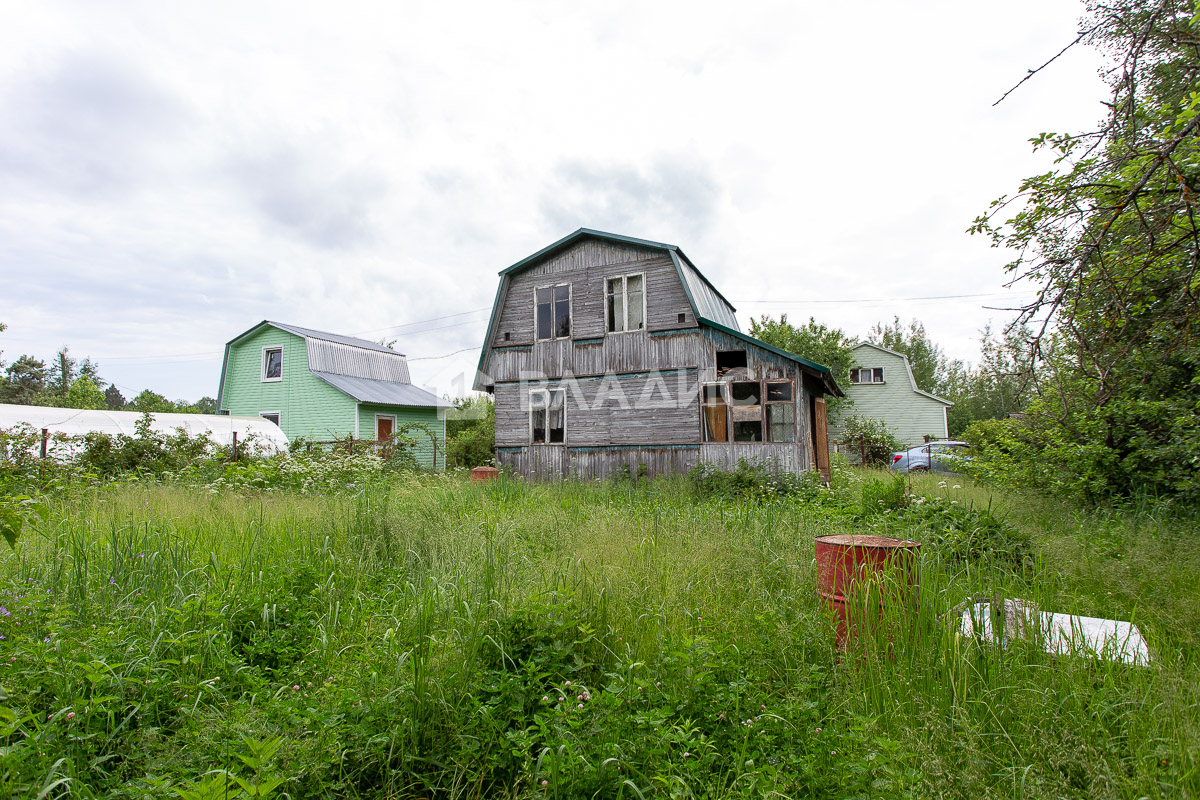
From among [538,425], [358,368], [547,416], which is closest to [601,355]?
[547,416]

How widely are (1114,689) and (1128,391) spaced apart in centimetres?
646

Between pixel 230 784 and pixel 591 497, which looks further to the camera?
pixel 591 497

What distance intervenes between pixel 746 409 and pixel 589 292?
195 inches

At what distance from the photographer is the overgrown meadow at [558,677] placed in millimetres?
2135

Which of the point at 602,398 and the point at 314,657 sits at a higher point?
the point at 602,398

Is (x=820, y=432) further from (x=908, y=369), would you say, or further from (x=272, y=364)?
(x=272, y=364)

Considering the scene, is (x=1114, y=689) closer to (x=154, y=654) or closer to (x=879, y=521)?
(x=879, y=521)

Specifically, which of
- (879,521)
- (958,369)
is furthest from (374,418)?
(958,369)

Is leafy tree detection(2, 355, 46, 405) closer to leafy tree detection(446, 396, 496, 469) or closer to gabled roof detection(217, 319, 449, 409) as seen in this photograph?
gabled roof detection(217, 319, 449, 409)

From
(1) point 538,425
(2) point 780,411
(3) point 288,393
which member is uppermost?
(3) point 288,393

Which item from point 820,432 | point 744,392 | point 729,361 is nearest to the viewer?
point 744,392

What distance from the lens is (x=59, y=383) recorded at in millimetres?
40969

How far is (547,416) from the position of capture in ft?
47.3

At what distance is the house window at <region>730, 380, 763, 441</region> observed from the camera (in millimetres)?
12391
